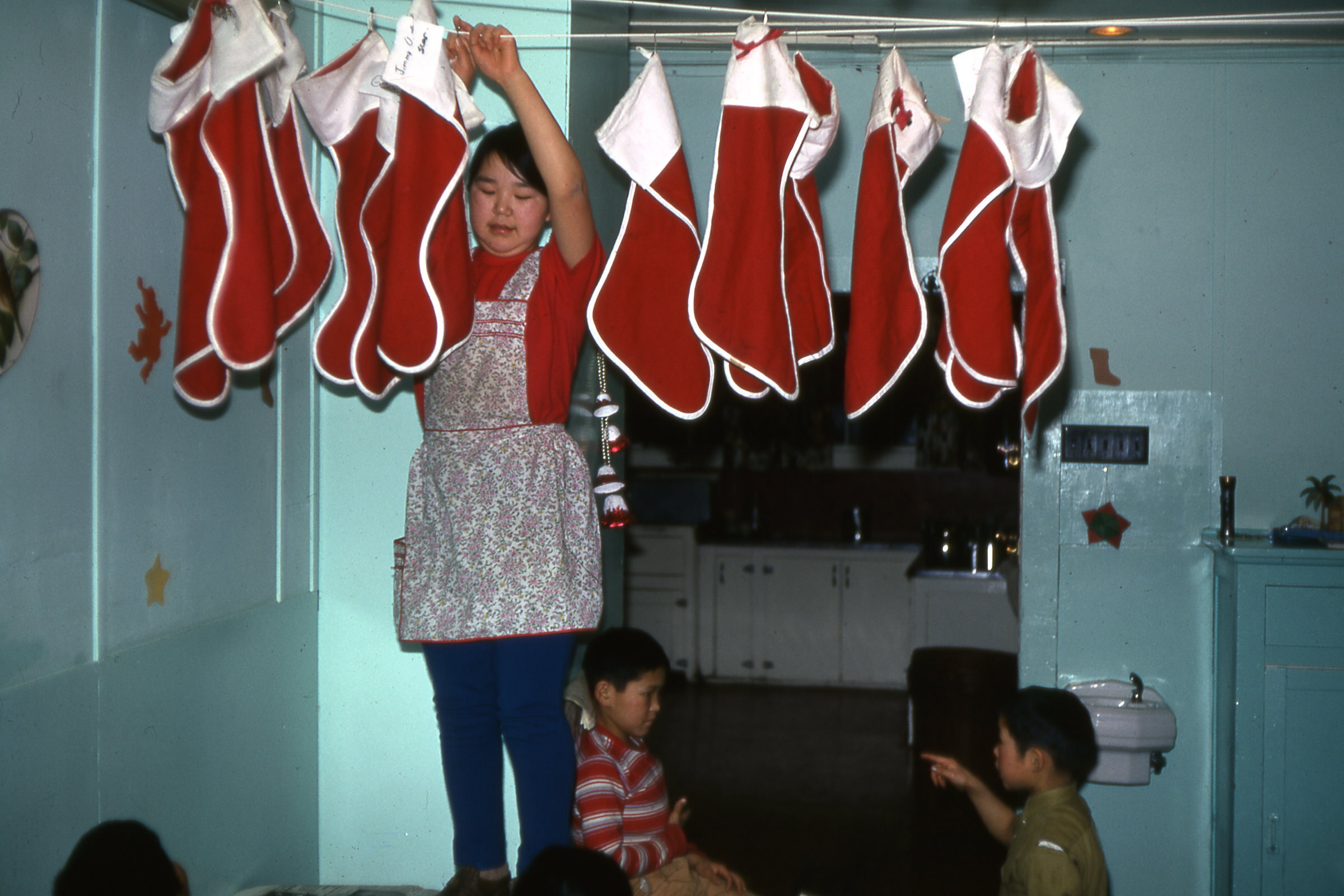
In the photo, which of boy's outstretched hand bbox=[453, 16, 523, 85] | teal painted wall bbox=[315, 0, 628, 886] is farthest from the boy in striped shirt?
boy's outstretched hand bbox=[453, 16, 523, 85]

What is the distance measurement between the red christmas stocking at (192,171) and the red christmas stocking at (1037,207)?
47.9 inches

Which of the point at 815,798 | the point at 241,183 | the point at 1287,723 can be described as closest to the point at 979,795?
the point at 1287,723

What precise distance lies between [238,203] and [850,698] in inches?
186

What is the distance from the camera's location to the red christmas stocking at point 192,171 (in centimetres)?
163

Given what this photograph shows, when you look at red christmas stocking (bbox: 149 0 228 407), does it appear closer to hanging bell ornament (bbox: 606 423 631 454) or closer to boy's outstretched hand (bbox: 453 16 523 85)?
boy's outstretched hand (bbox: 453 16 523 85)

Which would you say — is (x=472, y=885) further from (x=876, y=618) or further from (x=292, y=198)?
(x=876, y=618)

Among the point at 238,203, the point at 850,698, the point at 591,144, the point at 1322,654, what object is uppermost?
the point at 591,144

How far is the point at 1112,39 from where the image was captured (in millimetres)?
3080

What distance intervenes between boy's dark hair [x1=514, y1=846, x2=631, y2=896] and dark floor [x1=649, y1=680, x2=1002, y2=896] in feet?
5.21

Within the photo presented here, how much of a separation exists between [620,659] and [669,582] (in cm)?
392

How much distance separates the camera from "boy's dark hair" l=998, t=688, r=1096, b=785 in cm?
202

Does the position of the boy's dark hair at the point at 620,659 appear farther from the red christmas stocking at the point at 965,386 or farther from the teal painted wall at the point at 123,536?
the red christmas stocking at the point at 965,386

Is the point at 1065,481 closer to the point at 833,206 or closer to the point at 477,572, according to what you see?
the point at 833,206

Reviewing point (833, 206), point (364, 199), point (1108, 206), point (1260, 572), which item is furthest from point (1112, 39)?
point (364, 199)
